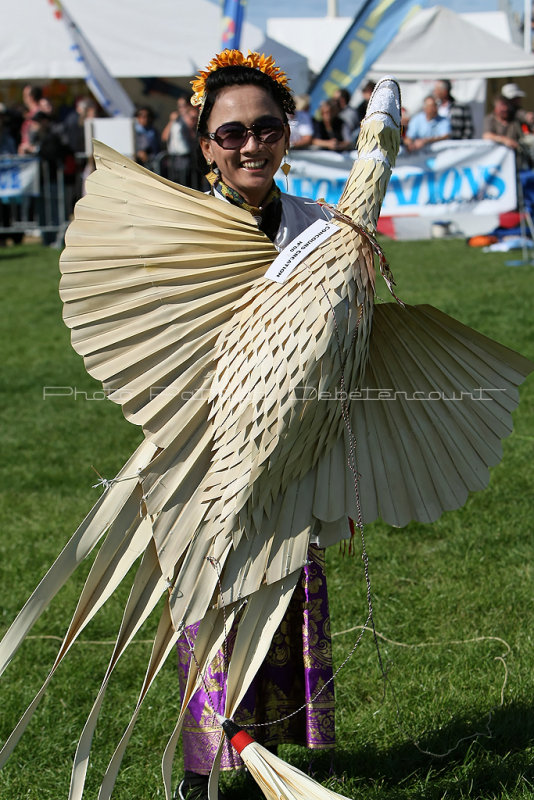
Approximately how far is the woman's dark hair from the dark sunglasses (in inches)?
3.4

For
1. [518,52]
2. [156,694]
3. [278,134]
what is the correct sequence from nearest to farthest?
[278,134] → [156,694] → [518,52]

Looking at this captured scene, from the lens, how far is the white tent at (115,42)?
1436 centimetres

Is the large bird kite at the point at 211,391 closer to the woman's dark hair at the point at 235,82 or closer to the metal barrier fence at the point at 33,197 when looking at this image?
the woman's dark hair at the point at 235,82

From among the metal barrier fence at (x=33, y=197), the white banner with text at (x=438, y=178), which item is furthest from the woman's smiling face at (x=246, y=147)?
the metal barrier fence at (x=33, y=197)

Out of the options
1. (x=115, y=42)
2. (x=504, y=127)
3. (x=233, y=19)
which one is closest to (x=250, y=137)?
(x=504, y=127)

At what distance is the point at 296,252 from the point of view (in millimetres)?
1869

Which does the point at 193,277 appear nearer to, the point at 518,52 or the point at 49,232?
the point at 49,232

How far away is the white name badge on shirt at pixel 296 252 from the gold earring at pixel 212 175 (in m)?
0.37

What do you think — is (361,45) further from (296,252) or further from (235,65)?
(296,252)

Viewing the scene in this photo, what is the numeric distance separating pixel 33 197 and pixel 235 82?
11.3 m

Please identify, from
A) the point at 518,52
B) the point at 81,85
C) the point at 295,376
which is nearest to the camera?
the point at 295,376

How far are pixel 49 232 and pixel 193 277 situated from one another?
11.5m

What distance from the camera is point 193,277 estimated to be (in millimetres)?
1877

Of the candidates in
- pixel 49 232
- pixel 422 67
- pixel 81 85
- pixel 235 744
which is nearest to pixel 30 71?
pixel 81 85
